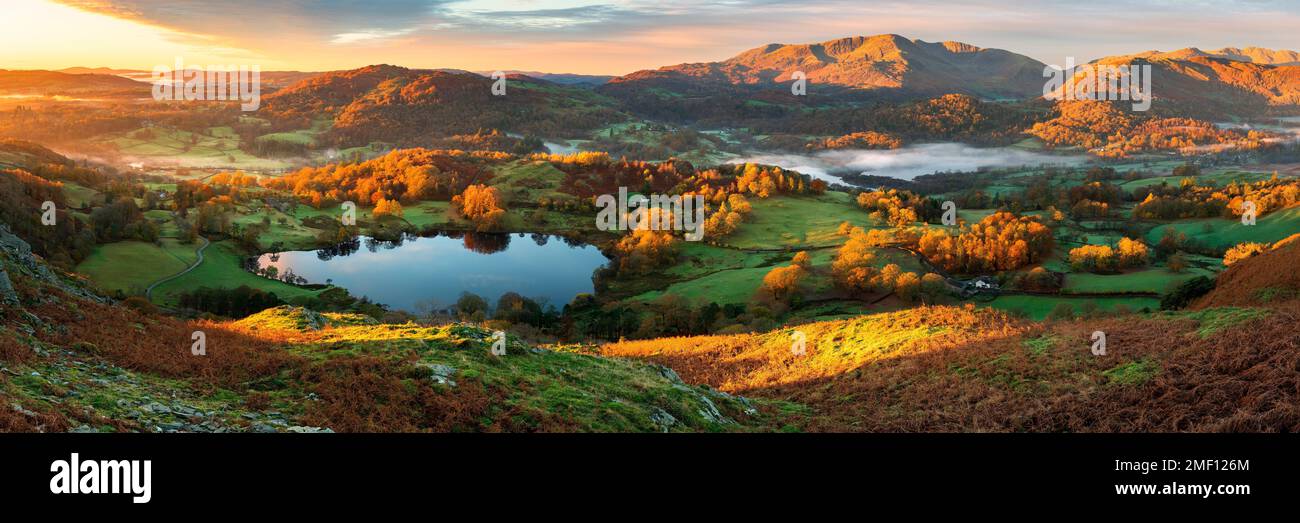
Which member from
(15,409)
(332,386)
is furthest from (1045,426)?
(15,409)

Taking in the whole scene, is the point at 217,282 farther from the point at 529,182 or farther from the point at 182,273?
the point at 529,182

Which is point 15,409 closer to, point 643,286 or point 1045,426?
point 1045,426

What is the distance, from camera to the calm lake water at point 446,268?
94562 millimetres

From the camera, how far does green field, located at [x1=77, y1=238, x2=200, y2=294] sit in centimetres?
7050

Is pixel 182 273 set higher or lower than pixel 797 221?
lower

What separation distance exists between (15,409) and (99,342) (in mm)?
7655

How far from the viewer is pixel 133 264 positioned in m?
76.6

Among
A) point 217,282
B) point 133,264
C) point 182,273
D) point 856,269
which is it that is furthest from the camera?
point 856,269

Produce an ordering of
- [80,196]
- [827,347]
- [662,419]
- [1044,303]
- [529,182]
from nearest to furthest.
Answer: [662,419], [827,347], [1044,303], [80,196], [529,182]

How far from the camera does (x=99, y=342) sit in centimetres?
1628

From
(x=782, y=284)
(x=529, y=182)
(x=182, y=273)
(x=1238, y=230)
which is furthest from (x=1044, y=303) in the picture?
(x=529, y=182)

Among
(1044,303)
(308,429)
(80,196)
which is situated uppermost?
(80,196)

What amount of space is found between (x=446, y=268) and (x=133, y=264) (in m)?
42.2

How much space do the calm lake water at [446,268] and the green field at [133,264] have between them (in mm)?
15068
